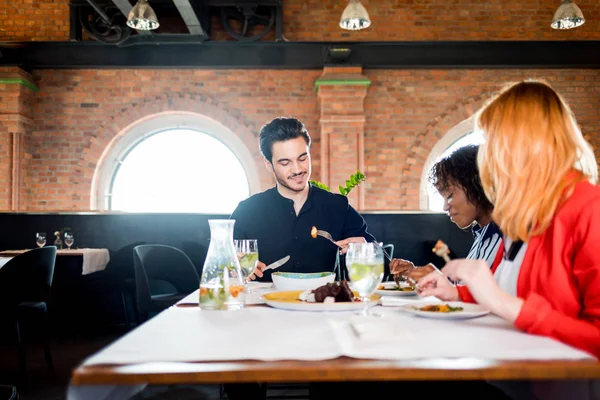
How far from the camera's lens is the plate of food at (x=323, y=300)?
1313 mm

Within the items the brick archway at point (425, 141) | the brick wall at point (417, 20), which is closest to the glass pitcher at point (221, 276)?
the brick archway at point (425, 141)

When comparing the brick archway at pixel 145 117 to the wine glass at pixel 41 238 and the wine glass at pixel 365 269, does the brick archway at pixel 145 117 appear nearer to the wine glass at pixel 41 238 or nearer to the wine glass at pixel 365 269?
the wine glass at pixel 41 238

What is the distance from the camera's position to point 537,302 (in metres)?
1.02

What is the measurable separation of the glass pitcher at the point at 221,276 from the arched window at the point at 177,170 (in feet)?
18.8

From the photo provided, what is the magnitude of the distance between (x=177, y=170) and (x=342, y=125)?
7.49 ft

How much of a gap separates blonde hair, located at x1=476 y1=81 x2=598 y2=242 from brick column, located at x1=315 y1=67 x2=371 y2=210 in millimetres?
5376

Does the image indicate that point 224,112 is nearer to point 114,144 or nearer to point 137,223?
point 114,144

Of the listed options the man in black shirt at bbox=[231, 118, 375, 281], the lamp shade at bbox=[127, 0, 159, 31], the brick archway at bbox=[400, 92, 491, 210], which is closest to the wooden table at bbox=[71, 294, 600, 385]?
the man in black shirt at bbox=[231, 118, 375, 281]

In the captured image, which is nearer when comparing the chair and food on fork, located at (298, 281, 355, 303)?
food on fork, located at (298, 281, 355, 303)

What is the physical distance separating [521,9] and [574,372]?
722 centimetres

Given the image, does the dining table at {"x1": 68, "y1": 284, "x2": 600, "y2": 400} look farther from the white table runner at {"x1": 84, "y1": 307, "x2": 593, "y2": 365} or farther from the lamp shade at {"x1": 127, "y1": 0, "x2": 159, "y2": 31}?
the lamp shade at {"x1": 127, "y1": 0, "x2": 159, "y2": 31}

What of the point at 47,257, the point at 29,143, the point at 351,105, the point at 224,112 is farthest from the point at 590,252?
the point at 29,143

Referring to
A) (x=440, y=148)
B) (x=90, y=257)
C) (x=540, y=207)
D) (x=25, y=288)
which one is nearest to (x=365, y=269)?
(x=540, y=207)

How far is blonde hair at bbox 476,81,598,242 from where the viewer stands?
1104mm
